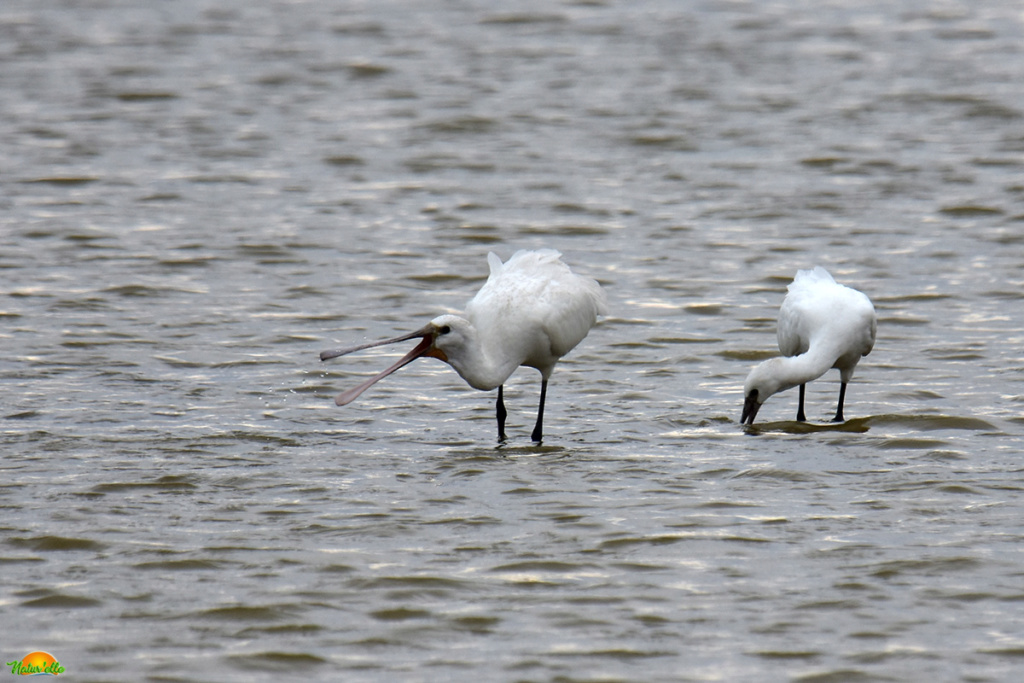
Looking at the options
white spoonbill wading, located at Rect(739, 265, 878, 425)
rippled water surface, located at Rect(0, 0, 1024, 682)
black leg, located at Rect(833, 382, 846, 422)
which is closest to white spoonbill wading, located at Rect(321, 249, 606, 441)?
rippled water surface, located at Rect(0, 0, 1024, 682)

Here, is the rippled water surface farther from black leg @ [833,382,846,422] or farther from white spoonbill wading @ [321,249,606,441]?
white spoonbill wading @ [321,249,606,441]

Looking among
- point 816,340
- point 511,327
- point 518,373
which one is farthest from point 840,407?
point 518,373

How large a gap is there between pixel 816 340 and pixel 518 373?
2.38 metres

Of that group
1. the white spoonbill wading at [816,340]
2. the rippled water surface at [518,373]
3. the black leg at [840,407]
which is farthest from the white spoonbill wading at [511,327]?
the black leg at [840,407]

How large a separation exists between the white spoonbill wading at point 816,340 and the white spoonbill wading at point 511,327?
1126mm

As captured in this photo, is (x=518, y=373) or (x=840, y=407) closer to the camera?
(x=840, y=407)

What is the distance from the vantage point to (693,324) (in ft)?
40.2

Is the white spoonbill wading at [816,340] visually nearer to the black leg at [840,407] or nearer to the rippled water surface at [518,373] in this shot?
the black leg at [840,407]

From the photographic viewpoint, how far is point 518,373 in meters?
11.5

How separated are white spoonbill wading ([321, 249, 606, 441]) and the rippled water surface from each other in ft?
1.38

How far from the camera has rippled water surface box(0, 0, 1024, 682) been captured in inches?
256

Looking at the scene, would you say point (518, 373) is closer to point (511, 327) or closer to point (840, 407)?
point (511, 327)

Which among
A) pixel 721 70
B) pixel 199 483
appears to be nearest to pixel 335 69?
pixel 721 70

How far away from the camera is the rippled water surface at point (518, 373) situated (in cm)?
650
